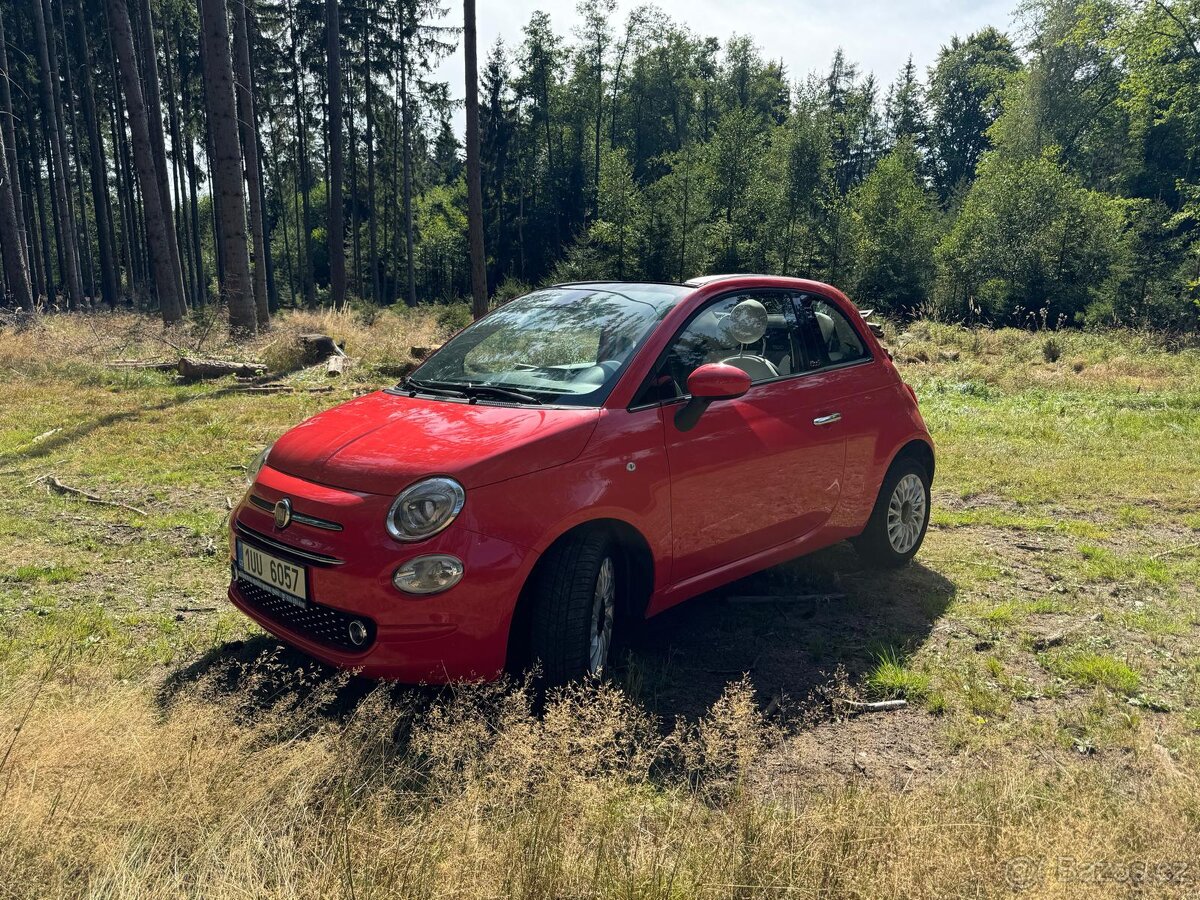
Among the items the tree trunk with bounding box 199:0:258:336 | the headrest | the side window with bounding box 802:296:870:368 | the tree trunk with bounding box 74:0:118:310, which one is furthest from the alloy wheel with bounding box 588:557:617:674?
the tree trunk with bounding box 74:0:118:310

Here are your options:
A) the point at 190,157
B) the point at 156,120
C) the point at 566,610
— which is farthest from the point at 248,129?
the point at 566,610

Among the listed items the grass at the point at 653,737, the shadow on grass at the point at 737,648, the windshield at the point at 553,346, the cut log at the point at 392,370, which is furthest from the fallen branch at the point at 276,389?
the shadow on grass at the point at 737,648

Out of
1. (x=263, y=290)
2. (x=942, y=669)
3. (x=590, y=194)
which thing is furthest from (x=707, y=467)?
(x=590, y=194)

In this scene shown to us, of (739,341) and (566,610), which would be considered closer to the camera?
(566,610)

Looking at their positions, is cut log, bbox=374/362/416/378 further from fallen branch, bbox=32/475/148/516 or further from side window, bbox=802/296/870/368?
side window, bbox=802/296/870/368

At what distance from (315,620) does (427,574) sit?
1.98 ft

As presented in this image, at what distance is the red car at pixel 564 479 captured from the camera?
2.94 meters

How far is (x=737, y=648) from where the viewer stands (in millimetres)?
4078

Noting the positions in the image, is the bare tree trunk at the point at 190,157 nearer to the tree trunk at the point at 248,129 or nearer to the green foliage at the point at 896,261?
the tree trunk at the point at 248,129

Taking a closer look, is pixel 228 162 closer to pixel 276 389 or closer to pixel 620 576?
pixel 276 389

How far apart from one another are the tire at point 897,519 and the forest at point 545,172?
14.1 meters

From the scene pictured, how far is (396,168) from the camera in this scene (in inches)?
1700

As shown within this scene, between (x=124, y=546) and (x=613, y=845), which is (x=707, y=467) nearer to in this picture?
(x=613, y=845)

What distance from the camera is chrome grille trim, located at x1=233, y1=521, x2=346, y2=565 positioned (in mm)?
3008
